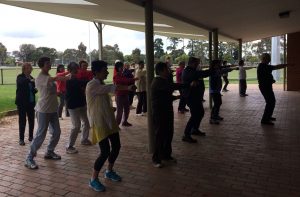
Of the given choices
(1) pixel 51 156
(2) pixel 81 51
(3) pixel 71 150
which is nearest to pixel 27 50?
(2) pixel 81 51

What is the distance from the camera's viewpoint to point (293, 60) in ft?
60.4

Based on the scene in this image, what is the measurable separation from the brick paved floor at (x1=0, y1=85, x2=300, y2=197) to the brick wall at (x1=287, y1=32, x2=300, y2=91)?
11.0m

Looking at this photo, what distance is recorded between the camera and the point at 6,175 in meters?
5.20

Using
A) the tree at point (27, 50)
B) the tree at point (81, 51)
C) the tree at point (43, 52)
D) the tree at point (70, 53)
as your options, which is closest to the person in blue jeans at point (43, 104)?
the tree at point (43, 52)

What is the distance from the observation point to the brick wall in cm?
1825

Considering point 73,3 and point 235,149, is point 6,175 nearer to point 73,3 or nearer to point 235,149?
point 73,3

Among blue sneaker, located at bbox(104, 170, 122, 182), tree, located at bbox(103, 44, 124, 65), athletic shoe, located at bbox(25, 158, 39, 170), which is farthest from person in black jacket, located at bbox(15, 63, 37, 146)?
tree, located at bbox(103, 44, 124, 65)

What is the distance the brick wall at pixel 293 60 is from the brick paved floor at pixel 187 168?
435 inches

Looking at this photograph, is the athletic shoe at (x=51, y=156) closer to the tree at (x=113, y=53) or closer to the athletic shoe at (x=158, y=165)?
the athletic shoe at (x=158, y=165)

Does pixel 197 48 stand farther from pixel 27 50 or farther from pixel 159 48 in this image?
pixel 27 50

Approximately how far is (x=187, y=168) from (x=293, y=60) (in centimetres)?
1504

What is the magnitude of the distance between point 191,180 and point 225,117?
5449 mm

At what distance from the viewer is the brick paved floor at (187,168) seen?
4.48 metres

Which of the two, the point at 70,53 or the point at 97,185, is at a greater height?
the point at 70,53
